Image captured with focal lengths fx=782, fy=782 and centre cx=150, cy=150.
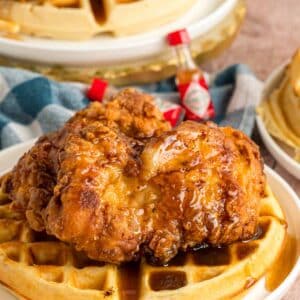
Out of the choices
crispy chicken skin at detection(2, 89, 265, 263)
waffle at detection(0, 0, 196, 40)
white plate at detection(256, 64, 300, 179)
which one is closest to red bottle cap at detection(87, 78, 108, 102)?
waffle at detection(0, 0, 196, 40)

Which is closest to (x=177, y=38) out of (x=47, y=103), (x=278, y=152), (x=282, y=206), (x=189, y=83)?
(x=189, y=83)

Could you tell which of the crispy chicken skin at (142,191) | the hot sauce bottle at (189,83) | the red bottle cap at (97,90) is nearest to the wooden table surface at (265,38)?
the hot sauce bottle at (189,83)

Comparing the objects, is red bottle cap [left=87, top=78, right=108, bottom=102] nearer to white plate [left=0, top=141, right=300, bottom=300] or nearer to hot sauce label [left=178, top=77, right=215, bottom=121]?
hot sauce label [left=178, top=77, right=215, bottom=121]

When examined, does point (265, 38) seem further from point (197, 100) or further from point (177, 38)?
point (197, 100)

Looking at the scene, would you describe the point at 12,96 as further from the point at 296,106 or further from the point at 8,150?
the point at 296,106

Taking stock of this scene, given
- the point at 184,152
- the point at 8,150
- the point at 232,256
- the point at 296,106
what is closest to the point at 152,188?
the point at 184,152
